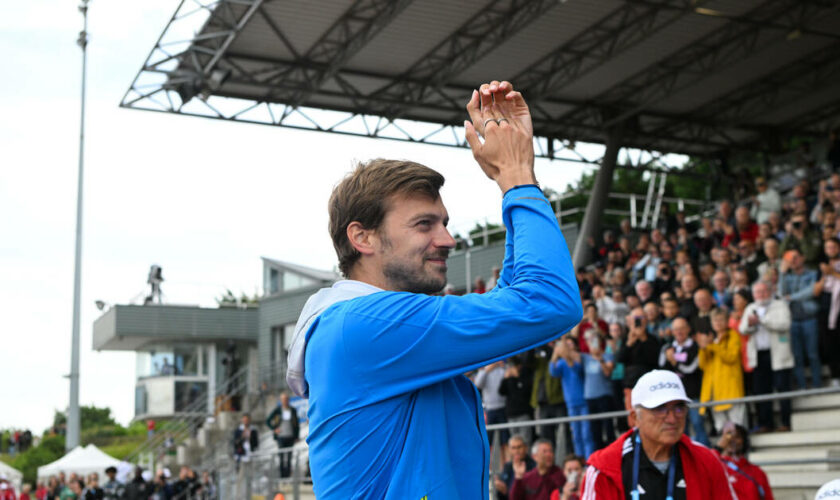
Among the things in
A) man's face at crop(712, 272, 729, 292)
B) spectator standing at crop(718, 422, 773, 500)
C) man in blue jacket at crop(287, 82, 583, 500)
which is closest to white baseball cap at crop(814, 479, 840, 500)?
man in blue jacket at crop(287, 82, 583, 500)

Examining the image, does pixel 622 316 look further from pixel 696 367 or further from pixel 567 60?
pixel 567 60

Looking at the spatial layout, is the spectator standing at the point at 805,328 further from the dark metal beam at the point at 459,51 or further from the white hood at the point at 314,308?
the white hood at the point at 314,308

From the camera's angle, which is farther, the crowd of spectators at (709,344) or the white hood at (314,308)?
the crowd of spectators at (709,344)

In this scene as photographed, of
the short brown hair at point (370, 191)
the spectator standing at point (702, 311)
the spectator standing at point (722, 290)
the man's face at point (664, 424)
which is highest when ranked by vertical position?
the spectator standing at point (722, 290)

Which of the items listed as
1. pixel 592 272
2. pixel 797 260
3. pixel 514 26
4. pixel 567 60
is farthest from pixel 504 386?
pixel 567 60

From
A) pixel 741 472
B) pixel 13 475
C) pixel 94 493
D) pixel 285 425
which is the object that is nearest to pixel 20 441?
pixel 13 475

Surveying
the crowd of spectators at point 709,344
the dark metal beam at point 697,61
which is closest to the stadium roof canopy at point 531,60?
the dark metal beam at point 697,61

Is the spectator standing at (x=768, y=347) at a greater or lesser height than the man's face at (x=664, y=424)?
greater

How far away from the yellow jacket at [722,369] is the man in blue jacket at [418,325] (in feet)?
29.4

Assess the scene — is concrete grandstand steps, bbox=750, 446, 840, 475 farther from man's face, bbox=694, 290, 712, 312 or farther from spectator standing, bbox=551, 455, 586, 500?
spectator standing, bbox=551, 455, 586, 500

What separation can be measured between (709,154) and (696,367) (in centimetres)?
1652

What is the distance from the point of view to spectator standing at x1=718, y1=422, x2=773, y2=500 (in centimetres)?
725

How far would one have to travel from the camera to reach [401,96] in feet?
68.1

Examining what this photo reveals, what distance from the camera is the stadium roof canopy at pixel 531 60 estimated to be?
17438 mm
